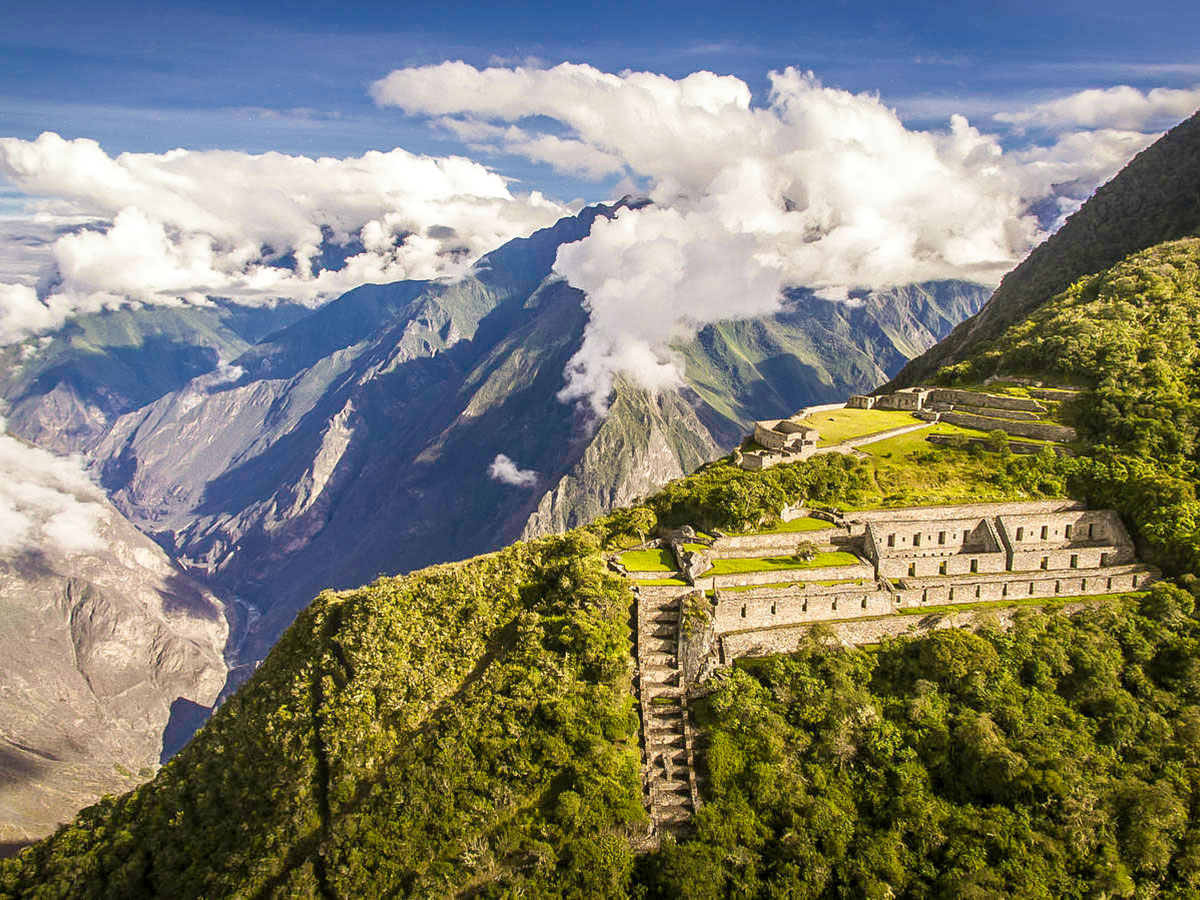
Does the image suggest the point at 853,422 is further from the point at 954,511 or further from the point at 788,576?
the point at 788,576

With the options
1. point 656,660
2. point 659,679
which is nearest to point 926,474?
point 656,660

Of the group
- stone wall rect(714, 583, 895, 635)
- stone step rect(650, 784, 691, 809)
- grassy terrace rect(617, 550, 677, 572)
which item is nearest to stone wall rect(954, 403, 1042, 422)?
stone wall rect(714, 583, 895, 635)

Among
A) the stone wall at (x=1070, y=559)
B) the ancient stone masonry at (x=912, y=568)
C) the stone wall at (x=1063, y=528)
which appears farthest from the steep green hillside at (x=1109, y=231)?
the stone wall at (x=1070, y=559)

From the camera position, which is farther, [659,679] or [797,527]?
[797,527]

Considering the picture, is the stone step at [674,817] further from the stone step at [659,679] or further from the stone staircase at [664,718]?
the stone step at [659,679]

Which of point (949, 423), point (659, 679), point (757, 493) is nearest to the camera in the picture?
point (659, 679)

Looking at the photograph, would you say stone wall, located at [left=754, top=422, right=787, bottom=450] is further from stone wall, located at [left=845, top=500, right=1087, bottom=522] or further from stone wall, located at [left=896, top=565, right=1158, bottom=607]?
stone wall, located at [left=896, top=565, right=1158, bottom=607]
